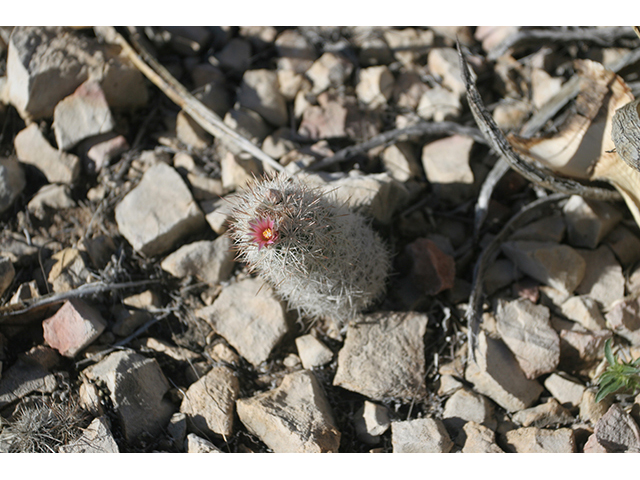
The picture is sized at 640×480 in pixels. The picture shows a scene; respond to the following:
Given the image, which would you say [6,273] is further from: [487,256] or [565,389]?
[565,389]

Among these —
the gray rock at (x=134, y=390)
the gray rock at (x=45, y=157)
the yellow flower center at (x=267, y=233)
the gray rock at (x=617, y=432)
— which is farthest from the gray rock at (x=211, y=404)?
the gray rock at (x=617, y=432)

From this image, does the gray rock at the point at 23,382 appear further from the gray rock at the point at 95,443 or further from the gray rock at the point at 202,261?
the gray rock at the point at 202,261

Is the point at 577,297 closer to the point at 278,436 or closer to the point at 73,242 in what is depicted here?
the point at 278,436

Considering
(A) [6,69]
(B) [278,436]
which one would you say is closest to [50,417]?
(B) [278,436]

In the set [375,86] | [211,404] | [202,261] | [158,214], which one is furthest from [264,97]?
[211,404]

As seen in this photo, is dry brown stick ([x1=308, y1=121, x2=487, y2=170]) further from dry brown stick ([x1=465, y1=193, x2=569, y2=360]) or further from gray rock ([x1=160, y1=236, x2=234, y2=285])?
gray rock ([x1=160, y1=236, x2=234, y2=285])

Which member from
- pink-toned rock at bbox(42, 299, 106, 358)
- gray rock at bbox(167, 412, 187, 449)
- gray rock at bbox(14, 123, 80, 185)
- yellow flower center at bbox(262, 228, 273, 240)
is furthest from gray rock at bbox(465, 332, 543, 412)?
gray rock at bbox(14, 123, 80, 185)

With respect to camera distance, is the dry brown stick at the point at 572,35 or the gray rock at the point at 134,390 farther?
the dry brown stick at the point at 572,35
